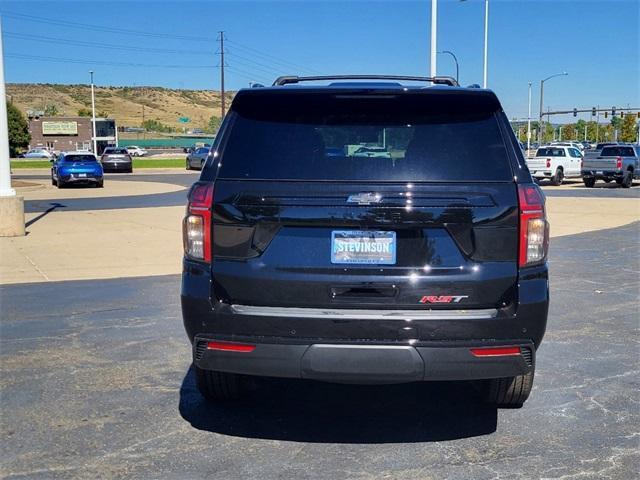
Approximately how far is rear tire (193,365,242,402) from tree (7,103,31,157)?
104577mm

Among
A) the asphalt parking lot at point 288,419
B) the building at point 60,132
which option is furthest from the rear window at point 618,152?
the building at point 60,132

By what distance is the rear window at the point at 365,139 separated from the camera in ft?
12.6

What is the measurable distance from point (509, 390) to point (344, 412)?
107cm

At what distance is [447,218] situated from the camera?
372 cm

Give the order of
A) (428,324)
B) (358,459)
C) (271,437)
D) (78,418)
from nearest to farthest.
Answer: (428,324) → (358,459) → (271,437) → (78,418)

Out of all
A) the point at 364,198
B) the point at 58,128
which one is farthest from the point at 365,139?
the point at 58,128

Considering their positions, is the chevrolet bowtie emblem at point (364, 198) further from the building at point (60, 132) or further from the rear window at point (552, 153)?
the building at point (60, 132)

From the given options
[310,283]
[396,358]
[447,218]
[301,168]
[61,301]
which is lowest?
[61,301]

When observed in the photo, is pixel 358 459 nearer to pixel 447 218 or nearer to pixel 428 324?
pixel 428 324

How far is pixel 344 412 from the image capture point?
15.6ft

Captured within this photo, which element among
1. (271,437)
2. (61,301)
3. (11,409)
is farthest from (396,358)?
(61,301)

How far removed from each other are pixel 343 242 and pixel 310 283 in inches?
10.7

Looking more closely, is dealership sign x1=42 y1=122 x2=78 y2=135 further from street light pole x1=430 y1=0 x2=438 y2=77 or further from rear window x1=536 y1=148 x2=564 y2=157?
street light pole x1=430 y1=0 x2=438 y2=77

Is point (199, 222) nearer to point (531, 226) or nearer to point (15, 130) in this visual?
point (531, 226)
